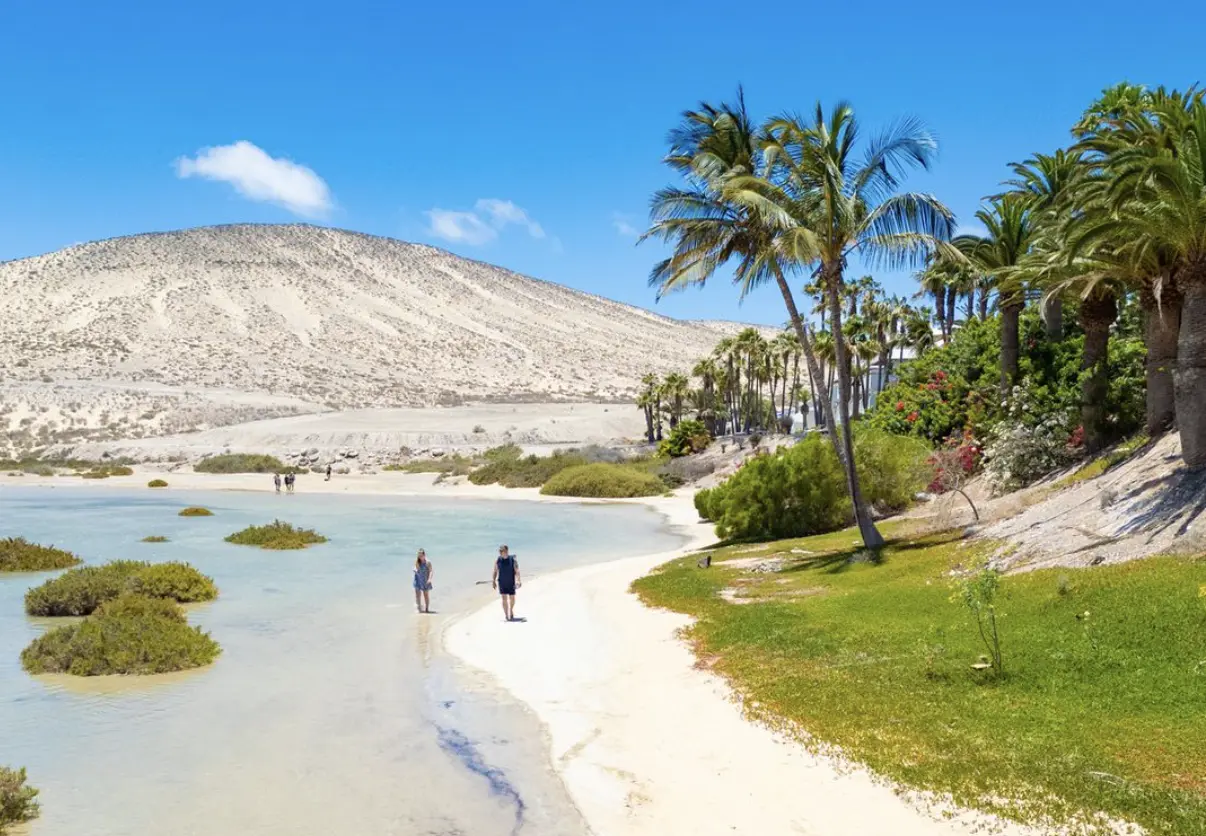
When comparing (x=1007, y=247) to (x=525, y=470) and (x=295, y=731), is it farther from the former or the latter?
(x=525, y=470)

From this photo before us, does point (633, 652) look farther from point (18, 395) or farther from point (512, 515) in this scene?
point (18, 395)

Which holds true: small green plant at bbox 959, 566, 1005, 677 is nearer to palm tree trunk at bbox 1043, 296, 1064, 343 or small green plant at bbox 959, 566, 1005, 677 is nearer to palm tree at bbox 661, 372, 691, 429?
palm tree trunk at bbox 1043, 296, 1064, 343

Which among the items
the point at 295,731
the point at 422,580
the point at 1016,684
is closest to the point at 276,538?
the point at 422,580

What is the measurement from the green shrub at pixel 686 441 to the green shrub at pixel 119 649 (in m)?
51.9

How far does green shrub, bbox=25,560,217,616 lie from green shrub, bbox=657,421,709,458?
46.2m

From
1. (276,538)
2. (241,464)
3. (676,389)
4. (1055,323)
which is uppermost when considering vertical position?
(676,389)

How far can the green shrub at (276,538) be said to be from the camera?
106 feet

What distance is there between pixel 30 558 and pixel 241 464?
50132 millimetres

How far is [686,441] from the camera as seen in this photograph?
66812 millimetres

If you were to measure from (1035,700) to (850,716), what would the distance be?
1.89m

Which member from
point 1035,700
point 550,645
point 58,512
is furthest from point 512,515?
point 1035,700

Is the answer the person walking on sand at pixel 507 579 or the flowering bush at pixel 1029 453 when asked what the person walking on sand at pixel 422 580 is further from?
the flowering bush at pixel 1029 453

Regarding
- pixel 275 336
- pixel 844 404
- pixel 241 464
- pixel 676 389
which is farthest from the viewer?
pixel 275 336

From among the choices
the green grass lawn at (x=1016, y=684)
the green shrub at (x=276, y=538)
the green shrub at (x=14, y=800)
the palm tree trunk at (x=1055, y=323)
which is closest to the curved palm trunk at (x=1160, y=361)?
the palm tree trunk at (x=1055, y=323)
